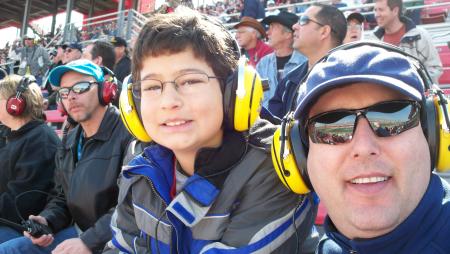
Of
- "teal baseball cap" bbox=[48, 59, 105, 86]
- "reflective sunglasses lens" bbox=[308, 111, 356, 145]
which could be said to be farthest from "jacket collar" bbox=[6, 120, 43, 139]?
"reflective sunglasses lens" bbox=[308, 111, 356, 145]

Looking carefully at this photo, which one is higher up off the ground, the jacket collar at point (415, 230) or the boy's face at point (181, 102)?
the boy's face at point (181, 102)

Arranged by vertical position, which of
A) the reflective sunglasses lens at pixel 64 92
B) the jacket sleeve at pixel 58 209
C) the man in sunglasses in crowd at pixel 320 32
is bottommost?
the jacket sleeve at pixel 58 209

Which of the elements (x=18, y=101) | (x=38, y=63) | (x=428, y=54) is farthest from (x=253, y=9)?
(x=38, y=63)

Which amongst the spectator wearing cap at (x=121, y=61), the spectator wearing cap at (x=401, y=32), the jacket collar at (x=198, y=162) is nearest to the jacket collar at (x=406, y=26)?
the spectator wearing cap at (x=401, y=32)

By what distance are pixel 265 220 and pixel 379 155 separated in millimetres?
511

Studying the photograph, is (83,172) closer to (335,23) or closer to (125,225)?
(125,225)

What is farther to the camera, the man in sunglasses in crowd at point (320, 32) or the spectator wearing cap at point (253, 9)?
the spectator wearing cap at point (253, 9)

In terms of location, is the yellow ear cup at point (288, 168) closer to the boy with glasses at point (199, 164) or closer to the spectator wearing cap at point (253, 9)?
the boy with glasses at point (199, 164)

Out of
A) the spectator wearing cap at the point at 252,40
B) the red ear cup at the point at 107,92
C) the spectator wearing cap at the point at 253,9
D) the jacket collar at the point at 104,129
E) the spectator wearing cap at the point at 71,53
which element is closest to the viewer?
the jacket collar at the point at 104,129

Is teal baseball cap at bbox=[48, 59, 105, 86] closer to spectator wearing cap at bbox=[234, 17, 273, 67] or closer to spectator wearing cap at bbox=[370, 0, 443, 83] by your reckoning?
spectator wearing cap at bbox=[234, 17, 273, 67]

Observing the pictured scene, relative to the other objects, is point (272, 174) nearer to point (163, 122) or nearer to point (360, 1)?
point (163, 122)

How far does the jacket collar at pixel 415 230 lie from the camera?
95 centimetres

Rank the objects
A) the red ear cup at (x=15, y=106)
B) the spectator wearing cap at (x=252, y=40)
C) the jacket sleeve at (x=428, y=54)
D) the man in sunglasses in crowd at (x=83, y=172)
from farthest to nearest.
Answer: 1. the spectator wearing cap at (x=252, y=40)
2. the jacket sleeve at (x=428, y=54)
3. the red ear cup at (x=15, y=106)
4. the man in sunglasses in crowd at (x=83, y=172)

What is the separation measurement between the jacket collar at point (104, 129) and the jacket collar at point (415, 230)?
170 cm
